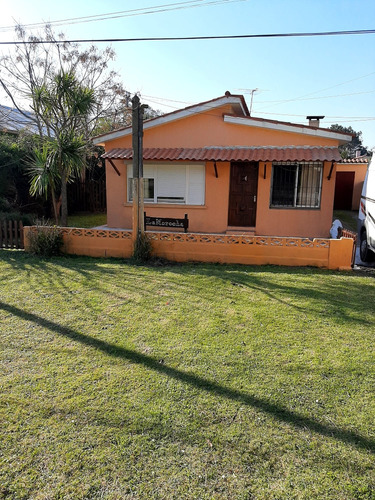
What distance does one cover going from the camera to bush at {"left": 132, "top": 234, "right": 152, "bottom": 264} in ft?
28.0

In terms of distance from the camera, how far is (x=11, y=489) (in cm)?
231

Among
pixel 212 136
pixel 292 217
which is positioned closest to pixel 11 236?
pixel 212 136

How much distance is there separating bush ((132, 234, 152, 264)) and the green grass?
6872mm

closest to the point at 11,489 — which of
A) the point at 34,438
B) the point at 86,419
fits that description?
the point at 34,438

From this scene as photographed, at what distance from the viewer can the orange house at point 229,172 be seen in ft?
36.7

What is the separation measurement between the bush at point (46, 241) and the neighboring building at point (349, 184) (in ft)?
57.0

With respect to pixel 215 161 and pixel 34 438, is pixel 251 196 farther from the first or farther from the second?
pixel 34 438

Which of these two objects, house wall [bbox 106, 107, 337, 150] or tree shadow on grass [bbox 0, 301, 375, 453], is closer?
tree shadow on grass [bbox 0, 301, 375, 453]

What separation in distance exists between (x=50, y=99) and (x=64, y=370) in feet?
32.9

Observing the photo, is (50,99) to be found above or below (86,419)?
above

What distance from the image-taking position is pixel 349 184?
21266mm

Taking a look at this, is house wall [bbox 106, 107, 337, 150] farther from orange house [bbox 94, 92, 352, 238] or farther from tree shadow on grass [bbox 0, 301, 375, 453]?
tree shadow on grass [bbox 0, 301, 375, 453]

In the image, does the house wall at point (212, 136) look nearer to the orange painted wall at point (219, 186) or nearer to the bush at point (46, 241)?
the orange painted wall at point (219, 186)

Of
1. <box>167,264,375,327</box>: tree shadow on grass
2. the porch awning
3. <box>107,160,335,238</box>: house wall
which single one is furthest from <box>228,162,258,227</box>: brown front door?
<box>167,264,375,327</box>: tree shadow on grass
